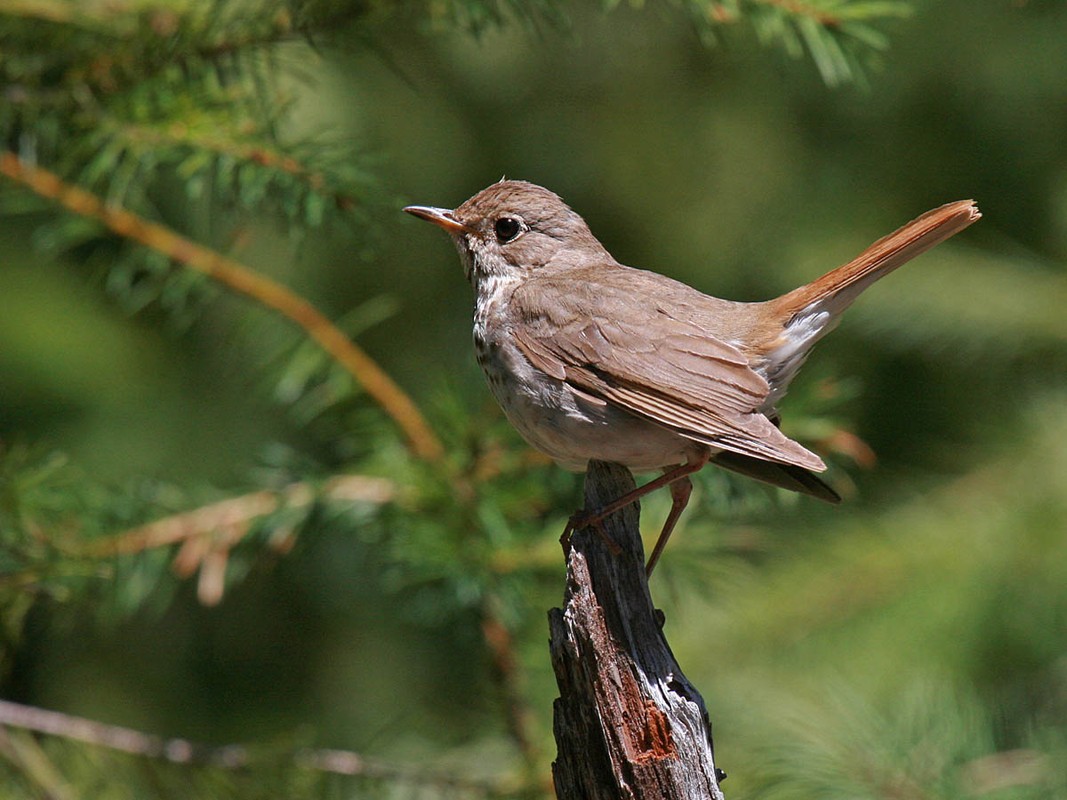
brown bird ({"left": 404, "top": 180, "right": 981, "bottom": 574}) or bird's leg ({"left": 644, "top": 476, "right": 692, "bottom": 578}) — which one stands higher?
brown bird ({"left": 404, "top": 180, "right": 981, "bottom": 574})

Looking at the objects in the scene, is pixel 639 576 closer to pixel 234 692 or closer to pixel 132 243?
pixel 132 243

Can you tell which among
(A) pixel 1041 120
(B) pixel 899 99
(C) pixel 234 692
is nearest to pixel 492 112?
(B) pixel 899 99

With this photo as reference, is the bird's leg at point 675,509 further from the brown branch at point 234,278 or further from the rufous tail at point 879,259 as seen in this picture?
the brown branch at point 234,278

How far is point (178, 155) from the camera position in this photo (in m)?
3.57

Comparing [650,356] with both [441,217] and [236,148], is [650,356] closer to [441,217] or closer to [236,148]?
[441,217]

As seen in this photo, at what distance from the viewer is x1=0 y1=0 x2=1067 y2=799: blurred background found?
13.0 ft

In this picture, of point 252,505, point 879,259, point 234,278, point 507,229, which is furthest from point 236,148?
point 879,259

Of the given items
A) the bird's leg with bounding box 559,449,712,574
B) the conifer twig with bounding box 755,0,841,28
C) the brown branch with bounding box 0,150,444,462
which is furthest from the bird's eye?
the conifer twig with bounding box 755,0,841,28

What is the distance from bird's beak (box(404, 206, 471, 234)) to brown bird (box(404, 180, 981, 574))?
0.06ft

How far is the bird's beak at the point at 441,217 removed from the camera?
385 cm

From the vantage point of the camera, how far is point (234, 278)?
383cm

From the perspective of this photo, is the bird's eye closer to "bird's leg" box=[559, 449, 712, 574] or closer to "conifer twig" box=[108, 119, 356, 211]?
"conifer twig" box=[108, 119, 356, 211]

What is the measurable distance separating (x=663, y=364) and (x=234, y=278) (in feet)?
4.36

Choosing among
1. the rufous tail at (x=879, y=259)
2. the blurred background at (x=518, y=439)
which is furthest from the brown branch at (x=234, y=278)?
the rufous tail at (x=879, y=259)
